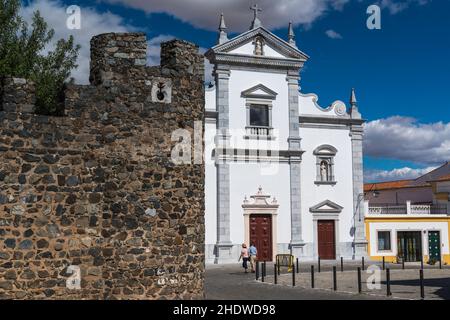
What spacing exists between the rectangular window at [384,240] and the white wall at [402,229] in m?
0.17

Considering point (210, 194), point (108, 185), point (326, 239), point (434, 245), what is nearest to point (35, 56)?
point (108, 185)

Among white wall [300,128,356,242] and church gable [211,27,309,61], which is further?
white wall [300,128,356,242]

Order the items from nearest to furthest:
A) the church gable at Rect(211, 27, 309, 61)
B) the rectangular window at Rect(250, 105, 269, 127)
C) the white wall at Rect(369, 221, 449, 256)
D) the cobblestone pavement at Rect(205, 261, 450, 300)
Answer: the cobblestone pavement at Rect(205, 261, 450, 300)
the church gable at Rect(211, 27, 309, 61)
the rectangular window at Rect(250, 105, 269, 127)
the white wall at Rect(369, 221, 449, 256)

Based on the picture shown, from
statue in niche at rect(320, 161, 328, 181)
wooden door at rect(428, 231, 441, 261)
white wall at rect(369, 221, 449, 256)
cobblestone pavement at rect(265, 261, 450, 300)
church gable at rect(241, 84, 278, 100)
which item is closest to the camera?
cobblestone pavement at rect(265, 261, 450, 300)

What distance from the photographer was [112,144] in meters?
9.98

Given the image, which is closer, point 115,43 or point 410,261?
point 115,43

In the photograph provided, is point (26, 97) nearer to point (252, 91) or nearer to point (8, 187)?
point (8, 187)

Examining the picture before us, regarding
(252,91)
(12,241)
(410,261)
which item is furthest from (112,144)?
(410,261)

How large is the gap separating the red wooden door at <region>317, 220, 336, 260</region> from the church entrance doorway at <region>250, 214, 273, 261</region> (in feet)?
9.33

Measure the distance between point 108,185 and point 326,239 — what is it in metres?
22.6

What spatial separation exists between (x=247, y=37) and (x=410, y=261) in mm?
15018

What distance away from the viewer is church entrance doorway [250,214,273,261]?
29.4 meters

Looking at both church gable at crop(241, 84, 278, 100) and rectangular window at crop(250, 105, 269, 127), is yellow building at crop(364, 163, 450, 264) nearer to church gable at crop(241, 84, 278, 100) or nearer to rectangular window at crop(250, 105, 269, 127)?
rectangular window at crop(250, 105, 269, 127)

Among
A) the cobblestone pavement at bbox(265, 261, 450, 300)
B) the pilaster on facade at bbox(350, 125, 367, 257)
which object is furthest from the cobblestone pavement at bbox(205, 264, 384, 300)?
the pilaster on facade at bbox(350, 125, 367, 257)
